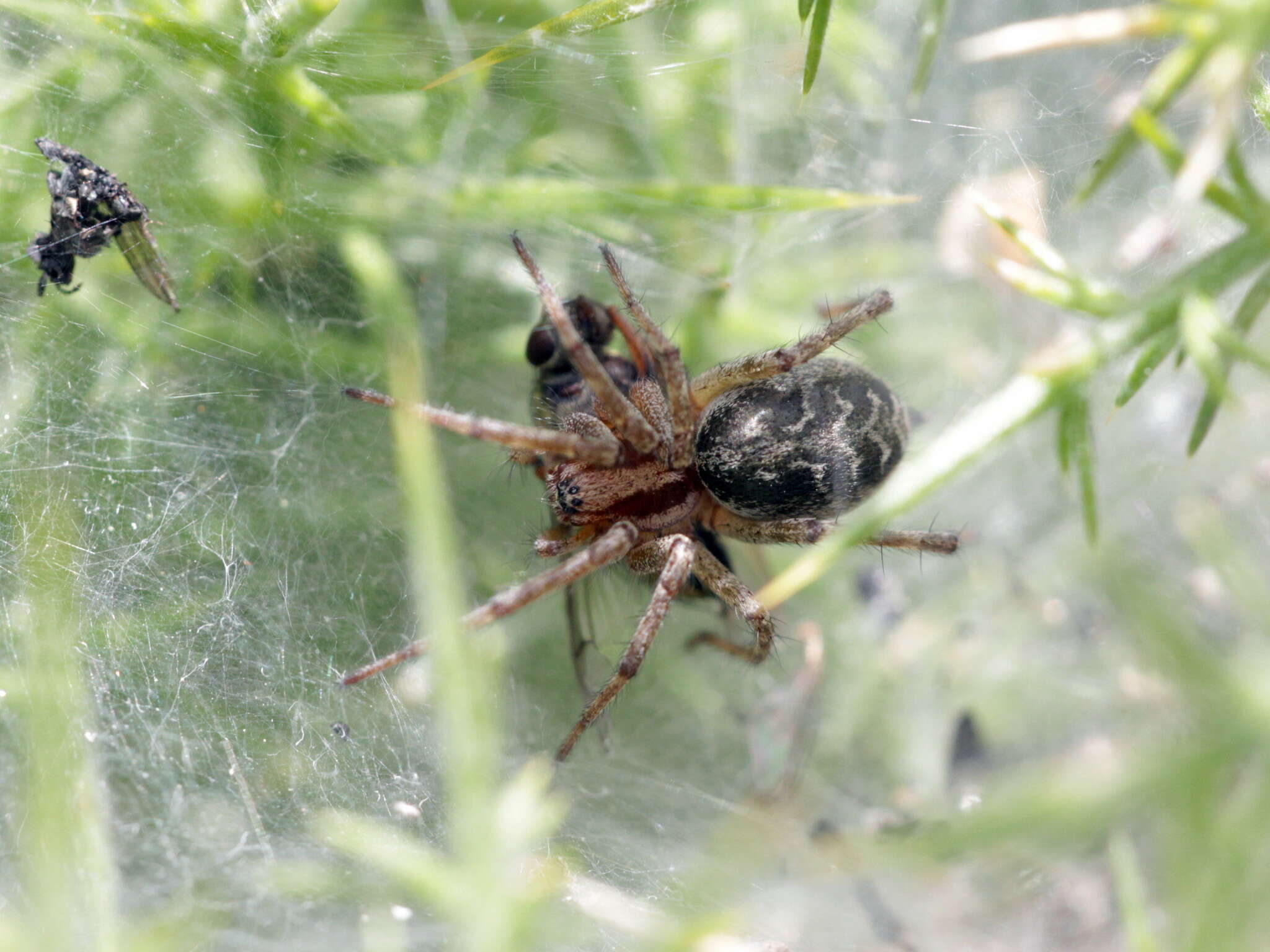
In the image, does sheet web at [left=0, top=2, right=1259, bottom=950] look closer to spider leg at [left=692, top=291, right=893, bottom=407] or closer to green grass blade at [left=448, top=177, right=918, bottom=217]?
green grass blade at [left=448, top=177, right=918, bottom=217]

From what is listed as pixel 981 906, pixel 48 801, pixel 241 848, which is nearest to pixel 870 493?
pixel 981 906

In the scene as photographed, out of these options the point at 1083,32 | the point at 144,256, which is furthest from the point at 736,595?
the point at 144,256

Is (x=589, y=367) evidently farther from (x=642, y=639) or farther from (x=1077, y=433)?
(x=1077, y=433)

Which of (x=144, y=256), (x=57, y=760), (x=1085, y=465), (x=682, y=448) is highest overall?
(x=144, y=256)

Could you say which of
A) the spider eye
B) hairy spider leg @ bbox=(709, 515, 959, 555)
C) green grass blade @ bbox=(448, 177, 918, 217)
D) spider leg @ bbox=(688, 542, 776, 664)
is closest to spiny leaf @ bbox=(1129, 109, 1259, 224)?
green grass blade @ bbox=(448, 177, 918, 217)

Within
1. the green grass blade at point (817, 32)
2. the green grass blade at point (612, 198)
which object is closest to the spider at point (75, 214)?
the green grass blade at point (612, 198)

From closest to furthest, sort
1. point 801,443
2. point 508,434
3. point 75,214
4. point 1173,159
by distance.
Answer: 1. point 1173,159
2. point 75,214
3. point 508,434
4. point 801,443

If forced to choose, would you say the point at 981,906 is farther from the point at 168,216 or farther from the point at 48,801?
the point at 168,216
